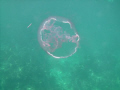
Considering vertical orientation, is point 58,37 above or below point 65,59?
above

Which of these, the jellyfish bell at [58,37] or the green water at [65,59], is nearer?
the green water at [65,59]

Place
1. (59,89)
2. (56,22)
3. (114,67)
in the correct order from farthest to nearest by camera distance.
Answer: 1. (56,22)
2. (114,67)
3. (59,89)

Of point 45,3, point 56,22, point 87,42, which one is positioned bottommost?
point 87,42

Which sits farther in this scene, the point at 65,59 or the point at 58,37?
the point at 58,37

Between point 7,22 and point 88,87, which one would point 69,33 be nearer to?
point 88,87

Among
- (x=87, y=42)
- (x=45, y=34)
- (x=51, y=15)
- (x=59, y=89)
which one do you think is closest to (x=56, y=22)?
(x=51, y=15)

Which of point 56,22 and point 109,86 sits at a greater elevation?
point 56,22

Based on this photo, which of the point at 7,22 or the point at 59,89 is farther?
the point at 7,22

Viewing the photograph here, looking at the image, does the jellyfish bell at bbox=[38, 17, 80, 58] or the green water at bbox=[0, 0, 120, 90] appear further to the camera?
the jellyfish bell at bbox=[38, 17, 80, 58]
